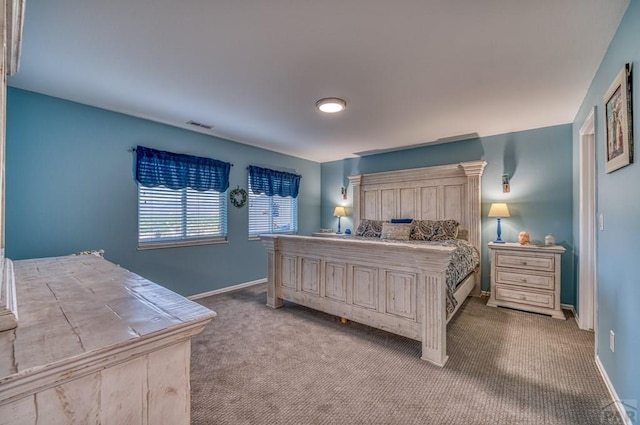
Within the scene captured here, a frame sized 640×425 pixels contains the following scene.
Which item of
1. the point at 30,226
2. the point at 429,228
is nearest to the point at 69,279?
the point at 30,226

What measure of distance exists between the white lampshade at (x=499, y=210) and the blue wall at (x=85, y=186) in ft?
13.3

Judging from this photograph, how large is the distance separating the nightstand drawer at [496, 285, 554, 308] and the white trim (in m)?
0.31

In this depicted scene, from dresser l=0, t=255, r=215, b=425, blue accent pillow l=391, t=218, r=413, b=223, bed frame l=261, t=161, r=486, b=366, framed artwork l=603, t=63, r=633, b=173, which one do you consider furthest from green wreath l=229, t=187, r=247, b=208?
framed artwork l=603, t=63, r=633, b=173

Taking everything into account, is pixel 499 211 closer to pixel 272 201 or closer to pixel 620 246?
pixel 620 246

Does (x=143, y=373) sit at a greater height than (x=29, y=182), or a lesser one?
lesser

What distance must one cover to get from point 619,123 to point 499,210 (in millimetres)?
2283

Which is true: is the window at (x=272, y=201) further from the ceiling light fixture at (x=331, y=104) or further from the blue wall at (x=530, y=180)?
the blue wall at (x=530, y=180)

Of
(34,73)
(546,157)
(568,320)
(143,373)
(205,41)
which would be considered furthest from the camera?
(546,157)

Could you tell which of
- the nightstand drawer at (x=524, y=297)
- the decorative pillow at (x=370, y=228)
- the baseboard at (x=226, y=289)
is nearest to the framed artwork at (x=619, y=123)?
the nightstand drawer at (x=524, y=297)

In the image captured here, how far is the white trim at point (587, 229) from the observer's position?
2.90 metres

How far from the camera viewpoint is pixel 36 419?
2.06 feet

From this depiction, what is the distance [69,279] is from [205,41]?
1.74 meters

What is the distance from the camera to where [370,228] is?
16.3 ft

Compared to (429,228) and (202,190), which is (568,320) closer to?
(429,228)
